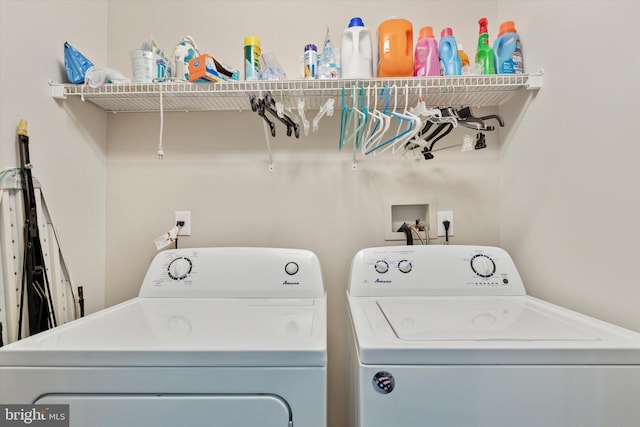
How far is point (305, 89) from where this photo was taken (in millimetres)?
1270

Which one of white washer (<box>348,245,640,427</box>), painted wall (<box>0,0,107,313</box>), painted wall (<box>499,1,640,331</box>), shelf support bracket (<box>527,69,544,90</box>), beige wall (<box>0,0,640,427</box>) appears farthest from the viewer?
beige wall (<box>0,0,640,427</box>)

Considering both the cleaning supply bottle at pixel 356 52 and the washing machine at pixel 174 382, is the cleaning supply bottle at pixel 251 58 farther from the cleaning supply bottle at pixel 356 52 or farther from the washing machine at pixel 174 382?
the washing machine at pixel 174 382

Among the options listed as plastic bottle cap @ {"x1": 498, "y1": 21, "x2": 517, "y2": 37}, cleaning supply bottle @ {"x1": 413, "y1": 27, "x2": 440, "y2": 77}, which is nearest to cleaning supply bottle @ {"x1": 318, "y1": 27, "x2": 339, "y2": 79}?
cleaning supply bottle @ {"x1": 413, "y1": 27, "x2": 440, "y2": 77}

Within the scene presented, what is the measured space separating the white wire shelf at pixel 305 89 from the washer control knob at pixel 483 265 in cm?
68

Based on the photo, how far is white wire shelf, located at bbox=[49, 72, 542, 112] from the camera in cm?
124

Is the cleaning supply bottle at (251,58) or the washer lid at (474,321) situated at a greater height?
the cleaning supply bottle at (251,58)

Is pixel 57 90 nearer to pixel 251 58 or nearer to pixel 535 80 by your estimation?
pixel 251 58

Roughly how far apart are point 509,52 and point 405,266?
966 mm

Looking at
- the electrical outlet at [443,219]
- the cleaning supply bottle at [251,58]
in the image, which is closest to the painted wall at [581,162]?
the electrical outlet at [443,219]

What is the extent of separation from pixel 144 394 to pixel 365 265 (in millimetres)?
824

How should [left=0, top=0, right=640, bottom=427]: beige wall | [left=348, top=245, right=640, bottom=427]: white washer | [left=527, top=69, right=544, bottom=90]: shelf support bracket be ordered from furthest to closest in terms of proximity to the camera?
1. [left=0, top=0, right=640, bottom=427]: beige wall
2. [left=527, top=69, right=544, bottom=90]: shelf support bracket
3. [left=348, top=245, right=640, bottom=427]: white washer

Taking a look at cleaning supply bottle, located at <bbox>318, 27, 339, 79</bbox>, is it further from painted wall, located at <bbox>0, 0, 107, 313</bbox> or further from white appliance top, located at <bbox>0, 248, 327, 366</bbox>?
painted wall, located at <bbox>0, 0, 107, 313</bbox>

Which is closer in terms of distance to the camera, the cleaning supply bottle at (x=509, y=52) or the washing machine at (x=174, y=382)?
the washing machine at (x=174, y=382)

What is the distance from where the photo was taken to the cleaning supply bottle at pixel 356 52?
1.28 m
